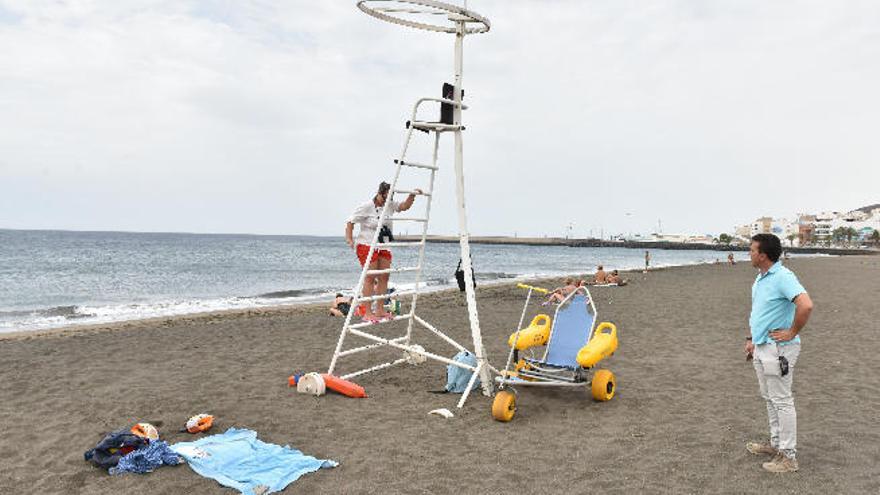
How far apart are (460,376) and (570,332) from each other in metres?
1.50

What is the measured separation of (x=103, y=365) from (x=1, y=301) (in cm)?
2182

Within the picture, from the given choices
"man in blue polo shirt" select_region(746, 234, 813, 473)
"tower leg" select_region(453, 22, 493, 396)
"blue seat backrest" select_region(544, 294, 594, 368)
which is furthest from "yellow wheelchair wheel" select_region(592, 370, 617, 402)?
"man in blue polo shirt" select_region(746, 234, 813, 473)

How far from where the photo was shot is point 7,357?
31.0 feet

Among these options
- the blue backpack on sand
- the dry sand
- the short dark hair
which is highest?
the short dark hair

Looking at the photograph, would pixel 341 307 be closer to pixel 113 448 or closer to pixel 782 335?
pixel 113 448

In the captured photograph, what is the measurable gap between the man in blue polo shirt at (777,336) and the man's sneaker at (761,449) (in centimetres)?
24

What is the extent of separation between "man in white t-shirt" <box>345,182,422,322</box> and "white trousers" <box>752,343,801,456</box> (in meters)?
4.26

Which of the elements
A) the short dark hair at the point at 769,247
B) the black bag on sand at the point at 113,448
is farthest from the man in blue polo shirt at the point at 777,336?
the black bag on sand at the point at 113,448

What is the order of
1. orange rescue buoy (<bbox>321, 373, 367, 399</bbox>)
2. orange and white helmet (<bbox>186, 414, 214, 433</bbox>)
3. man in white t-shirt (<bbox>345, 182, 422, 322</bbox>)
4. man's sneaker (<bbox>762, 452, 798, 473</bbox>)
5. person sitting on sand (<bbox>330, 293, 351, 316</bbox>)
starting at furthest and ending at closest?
person sitting on sand (<bbox>330, 293, 351, 316</bbox>) < man in white t-shirt (<bbox>345, 182, 422, 322</bbox>) < orange rescue buoy (<bbox>321, 373, 367, 399</bbox>) < orange and white helmet (<bbox>186, 414, 214, 433</bbox>) < man's sneaker (<bbox>762, 452, 798, 473</bbox>)

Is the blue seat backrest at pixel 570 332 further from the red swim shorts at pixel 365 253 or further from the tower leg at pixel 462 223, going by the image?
the red swim shorts at pixel 365 253

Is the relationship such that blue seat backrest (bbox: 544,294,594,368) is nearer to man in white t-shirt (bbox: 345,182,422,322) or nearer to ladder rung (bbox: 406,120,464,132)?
man in white t-shirt (bbox: 345,182,422,322)

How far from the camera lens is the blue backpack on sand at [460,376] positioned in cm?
698

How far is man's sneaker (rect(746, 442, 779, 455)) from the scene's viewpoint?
16.3ft

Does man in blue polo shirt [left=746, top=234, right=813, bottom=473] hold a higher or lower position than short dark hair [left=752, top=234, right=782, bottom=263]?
lower
